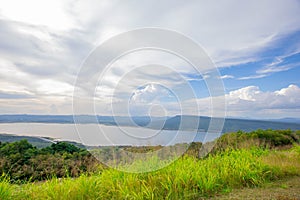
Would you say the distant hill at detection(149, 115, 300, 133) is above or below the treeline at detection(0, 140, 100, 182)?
above

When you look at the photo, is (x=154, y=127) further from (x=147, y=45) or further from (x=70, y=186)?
(x=70, y=186)

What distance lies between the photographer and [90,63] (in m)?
4.72

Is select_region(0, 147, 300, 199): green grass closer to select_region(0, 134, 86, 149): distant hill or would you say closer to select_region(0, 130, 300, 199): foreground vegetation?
select_region(0, 130, 300, 199): foreground vegetation

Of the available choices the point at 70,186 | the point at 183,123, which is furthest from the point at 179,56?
the point at 70,186

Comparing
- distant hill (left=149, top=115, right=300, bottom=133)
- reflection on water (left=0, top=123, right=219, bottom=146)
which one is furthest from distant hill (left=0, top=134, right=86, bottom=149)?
distant hill (left=149, top=115, right=300, bottom=133)

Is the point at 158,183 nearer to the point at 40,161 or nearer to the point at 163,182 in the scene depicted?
the point at 163,182

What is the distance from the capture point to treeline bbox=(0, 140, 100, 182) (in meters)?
5.77

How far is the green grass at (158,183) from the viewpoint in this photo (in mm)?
3371

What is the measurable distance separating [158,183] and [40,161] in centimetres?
408

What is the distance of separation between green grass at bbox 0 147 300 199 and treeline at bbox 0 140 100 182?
170 cm

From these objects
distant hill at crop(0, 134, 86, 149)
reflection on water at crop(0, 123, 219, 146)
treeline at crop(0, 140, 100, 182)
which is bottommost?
treeline at crop(0, 140, 100, 182)

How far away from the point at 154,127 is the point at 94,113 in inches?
49.8

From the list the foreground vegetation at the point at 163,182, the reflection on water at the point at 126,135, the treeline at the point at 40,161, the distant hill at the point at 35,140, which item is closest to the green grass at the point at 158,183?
the foreground vegetation at the point at 163,182

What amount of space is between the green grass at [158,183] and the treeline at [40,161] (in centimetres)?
170
